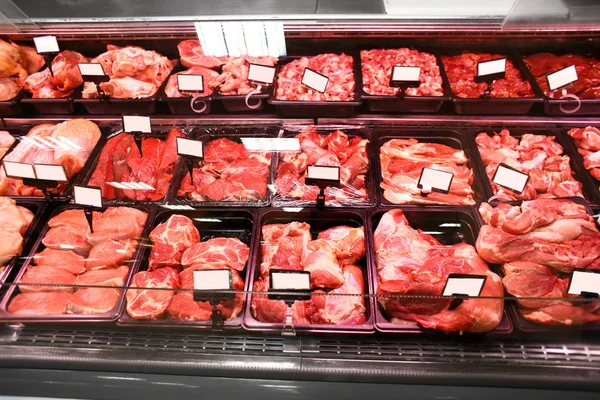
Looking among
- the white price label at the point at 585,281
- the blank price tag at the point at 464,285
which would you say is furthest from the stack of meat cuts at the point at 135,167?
the white price label at the point at 585,281

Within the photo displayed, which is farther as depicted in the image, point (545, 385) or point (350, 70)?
point (350, 70)

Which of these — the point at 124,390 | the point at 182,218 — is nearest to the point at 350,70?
the point at 182,218

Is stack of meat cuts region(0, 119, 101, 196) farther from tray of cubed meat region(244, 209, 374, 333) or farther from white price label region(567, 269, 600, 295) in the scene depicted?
white price label region(567, 269, 600, 295)

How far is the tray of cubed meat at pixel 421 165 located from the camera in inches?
113

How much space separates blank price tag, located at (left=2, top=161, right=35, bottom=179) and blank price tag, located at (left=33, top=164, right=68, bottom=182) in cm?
3

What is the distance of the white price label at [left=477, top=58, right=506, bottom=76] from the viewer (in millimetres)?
3041

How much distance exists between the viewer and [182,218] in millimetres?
2846

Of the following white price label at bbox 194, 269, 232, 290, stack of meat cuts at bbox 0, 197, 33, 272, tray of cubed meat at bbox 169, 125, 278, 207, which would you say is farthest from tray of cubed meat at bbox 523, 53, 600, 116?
stack of meat cuts at bbox 0, 197, 33, 272

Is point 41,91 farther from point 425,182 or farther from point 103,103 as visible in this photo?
point 425,182

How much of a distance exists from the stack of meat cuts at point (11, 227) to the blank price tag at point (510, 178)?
9.59 feet

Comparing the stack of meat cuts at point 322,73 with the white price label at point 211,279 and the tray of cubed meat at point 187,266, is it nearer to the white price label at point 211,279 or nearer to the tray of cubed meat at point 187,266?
the tray of cubed meat at point 187,266

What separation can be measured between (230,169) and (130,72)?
46.9 inches

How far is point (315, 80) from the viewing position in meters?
3.18

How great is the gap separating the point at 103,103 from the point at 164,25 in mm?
746
